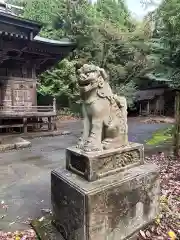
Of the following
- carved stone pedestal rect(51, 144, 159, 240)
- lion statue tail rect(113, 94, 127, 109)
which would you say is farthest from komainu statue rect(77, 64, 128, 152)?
carved stone pedestal rect(51, 144, 159, 240)

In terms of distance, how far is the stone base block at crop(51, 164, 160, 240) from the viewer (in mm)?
1947

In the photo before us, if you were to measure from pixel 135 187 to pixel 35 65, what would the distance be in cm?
1044

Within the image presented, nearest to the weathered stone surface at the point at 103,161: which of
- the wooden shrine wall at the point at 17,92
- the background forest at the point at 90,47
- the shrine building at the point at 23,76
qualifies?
the shrine building at the point at 23,76

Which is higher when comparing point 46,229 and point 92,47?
point 92,47

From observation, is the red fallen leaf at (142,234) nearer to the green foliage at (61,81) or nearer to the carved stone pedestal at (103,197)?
the carved stone pedestal at (103,197)

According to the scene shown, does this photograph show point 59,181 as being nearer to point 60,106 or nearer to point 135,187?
point 135,187

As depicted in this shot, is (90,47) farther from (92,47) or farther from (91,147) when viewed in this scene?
(91,147)

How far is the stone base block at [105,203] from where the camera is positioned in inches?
76.7

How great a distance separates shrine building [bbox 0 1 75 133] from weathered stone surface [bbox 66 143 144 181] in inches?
295

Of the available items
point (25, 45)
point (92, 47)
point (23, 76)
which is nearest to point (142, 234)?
point (25, 45)

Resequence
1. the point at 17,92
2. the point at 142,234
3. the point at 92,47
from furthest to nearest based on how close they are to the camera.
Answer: the point at 92,47 < the point at 17,92 < the point at 142,234

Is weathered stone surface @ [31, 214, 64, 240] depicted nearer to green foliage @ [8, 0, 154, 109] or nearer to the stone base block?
the stone base block

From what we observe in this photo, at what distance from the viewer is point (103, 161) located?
85.7 inches

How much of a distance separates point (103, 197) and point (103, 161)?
35 cm
